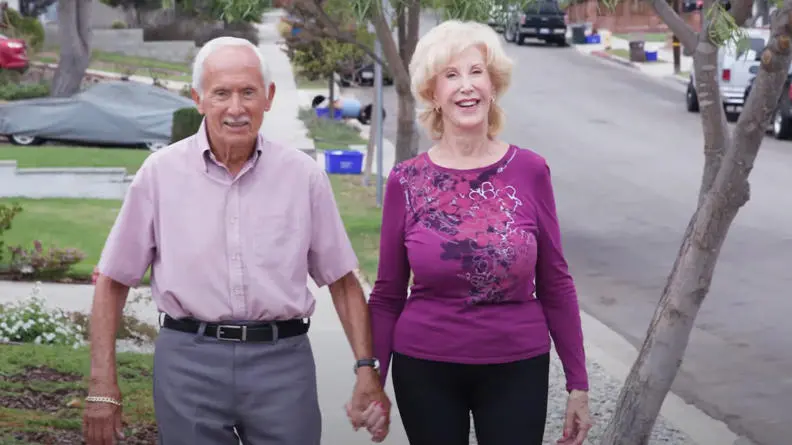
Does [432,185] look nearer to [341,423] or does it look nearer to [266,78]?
[266,78]

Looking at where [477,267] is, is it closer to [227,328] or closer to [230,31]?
[227,328]

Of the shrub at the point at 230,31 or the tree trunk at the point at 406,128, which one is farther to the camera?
the shrub at the point at 230,31

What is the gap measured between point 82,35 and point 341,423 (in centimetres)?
2567

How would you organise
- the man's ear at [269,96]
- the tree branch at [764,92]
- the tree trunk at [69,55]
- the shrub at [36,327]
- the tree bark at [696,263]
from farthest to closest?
1. the tree trunk at [69,55]
2. the shrub at [36,327]
3. the tree bark at [696,263]
4. the tree branch at [764,92]
5. the man's ear at [269,96]

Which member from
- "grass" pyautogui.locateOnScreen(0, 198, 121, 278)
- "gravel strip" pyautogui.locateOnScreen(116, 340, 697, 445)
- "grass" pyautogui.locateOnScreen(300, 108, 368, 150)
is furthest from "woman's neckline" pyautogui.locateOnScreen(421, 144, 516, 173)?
"grass" pyautogui.locateOnScreen(300, 108, 368, 150)

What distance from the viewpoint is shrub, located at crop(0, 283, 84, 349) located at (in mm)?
9289

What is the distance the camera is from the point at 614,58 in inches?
1795

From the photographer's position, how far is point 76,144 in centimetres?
2494

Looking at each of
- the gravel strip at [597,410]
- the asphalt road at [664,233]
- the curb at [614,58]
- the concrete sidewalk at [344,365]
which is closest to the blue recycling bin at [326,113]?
the asphalt road at [664,233]

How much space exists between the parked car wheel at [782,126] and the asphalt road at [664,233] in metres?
0.20

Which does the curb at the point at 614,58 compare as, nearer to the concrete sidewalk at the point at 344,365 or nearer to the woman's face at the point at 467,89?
the concrete sidewalk at the point at 344,365

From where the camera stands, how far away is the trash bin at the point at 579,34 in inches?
2019

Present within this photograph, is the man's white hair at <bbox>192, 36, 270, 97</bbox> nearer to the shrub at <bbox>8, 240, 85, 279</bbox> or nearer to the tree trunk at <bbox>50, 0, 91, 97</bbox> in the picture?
the shrub at <bbox>8, 240, 85, 279</bbox>

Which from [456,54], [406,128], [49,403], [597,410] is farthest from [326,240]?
[406,128]
